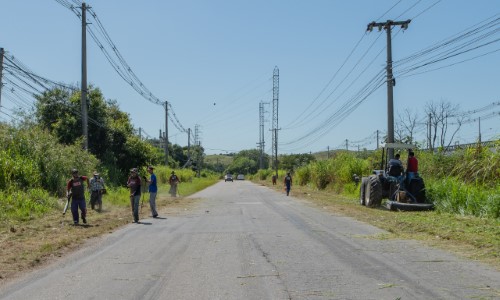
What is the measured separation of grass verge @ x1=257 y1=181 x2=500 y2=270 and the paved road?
0.65 metres

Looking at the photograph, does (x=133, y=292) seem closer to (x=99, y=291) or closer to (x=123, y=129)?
(x=99, y=291)

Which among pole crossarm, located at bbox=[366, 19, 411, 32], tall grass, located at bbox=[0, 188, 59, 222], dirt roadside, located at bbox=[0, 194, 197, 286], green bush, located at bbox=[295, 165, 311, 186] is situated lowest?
Result: dirt roadside, located at bbox=[0, 194, 197, 286]

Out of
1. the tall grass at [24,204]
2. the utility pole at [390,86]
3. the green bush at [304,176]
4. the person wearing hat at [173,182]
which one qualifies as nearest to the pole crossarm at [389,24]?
the utility pole at [390,86]

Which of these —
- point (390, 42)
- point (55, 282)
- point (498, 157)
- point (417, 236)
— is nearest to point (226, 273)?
point (55, 282)

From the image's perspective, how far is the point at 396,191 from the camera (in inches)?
837

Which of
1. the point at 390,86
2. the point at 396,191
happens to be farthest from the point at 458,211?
the point at 390,86

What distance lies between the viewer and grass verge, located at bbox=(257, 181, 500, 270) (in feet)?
35.5

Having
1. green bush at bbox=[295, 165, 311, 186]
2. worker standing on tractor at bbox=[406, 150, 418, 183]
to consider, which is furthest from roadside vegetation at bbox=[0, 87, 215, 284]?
green bush at bbox=[295, 165, 311, 186]

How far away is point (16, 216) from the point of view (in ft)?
57.6

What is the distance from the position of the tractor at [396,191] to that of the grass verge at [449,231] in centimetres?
78

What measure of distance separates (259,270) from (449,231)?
6.62 m

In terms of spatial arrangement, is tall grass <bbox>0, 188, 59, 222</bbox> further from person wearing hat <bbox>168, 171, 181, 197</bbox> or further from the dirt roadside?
person wearing hat <bbox>168, 171, 181, 197</bbox>

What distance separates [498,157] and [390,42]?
483 inches

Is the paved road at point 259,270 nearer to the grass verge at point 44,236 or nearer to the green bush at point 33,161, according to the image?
the grass verge at point 44,236
